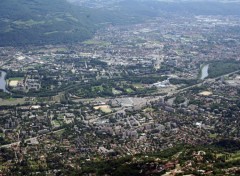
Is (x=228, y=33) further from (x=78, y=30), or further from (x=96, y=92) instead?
(x=96, y=92)

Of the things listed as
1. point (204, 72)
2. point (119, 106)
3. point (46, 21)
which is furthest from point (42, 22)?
point (119, 106)

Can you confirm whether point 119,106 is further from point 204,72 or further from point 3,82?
point 204,72

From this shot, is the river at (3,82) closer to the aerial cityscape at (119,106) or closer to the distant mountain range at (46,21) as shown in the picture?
the aerial cityscape at (119,106)

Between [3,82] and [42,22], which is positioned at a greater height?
[42,22]

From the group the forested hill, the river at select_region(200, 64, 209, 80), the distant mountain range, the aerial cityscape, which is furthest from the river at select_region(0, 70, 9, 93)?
the river at select_region(200, 64, 209, 80)

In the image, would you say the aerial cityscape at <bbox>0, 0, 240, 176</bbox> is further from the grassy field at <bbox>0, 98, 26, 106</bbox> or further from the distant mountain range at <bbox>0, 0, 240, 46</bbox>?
the distant mountain range at <bbox>0, 0, 240, 46</bbox>

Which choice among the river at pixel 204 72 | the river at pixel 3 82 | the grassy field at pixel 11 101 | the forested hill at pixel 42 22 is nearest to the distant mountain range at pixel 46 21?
the forested hill at pixel 42 22
